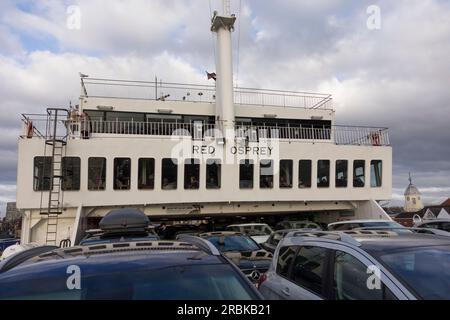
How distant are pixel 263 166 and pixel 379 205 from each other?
6.20m

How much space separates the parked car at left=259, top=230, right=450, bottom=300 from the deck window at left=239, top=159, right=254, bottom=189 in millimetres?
14680

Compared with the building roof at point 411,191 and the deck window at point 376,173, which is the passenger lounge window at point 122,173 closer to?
the deck window at point 376,173

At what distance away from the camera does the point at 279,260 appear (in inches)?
202

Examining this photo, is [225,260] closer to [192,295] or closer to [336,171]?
[192,295]

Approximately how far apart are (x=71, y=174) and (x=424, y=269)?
16558mm

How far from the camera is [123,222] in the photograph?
9000 millimetres

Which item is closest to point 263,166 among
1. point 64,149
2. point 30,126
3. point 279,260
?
point 64,149

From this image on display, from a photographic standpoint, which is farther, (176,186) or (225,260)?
(176,186)

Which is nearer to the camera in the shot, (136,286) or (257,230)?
(136,286)

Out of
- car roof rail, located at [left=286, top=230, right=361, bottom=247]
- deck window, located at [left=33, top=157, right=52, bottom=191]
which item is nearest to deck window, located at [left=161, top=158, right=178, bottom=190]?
deck window, located at [left=33, top=157, right=52, bottom=191]

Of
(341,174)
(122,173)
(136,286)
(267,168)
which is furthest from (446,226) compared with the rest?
(122,173)

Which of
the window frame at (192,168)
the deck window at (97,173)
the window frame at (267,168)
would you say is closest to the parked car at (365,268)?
the window frame at (192,168)

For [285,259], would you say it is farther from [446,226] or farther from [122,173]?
[122,173]

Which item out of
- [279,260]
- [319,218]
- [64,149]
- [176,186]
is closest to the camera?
[279,260]
